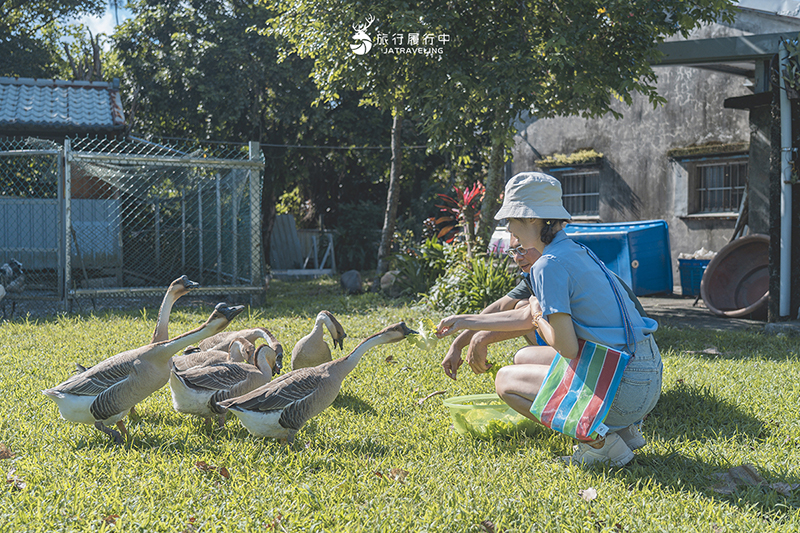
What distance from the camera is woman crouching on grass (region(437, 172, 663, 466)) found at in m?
3.29

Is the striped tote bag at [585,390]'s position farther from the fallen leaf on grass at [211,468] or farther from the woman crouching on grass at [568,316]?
the fallen leaf on grass at [211,468]

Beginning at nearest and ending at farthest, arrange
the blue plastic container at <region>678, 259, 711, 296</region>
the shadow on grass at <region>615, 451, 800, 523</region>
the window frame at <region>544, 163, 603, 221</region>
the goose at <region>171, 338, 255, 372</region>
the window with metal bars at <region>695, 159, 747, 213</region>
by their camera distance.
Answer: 1. the shadow on grass at <region>615, 451, 800, 523</region>
2. the goose at <region>171, 338, 255, 372</region>
3. the blue plastic container at <region>678, 259, 711, 296</region>
4. the window with metal bars at <region>695, 159, 747, 213</region>
5. the window frame at <region>544, 163, 603, 221</region>

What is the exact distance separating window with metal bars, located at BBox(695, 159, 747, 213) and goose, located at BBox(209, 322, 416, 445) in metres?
11.1

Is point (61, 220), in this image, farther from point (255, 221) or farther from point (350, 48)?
point (350, 48)

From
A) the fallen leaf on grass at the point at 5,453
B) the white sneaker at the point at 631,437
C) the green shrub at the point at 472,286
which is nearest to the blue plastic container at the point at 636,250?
the green shrub at the point at 472,286

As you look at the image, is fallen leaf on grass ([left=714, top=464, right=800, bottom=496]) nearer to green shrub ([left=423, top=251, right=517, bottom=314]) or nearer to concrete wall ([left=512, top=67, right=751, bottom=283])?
green shrub ([left=423, top=251, right=517, bottom=314])

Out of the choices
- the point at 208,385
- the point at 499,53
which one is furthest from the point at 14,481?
the point at 499,53

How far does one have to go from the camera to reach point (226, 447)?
396cm

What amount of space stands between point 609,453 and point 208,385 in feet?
8.13

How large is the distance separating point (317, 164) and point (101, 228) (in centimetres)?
909

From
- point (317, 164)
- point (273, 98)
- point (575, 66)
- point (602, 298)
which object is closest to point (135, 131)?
point (273, 98)

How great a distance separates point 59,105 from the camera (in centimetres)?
1328

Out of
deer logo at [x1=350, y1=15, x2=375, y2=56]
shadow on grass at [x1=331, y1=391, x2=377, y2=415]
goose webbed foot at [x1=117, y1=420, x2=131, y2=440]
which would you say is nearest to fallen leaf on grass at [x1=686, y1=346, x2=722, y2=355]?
shadow on grass at [x1=331, y1=391, x2=377, y2=415]

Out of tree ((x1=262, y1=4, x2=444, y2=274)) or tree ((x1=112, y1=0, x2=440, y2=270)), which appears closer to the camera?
tree ((x1=262, y1=4, x2=444, y2=274))
